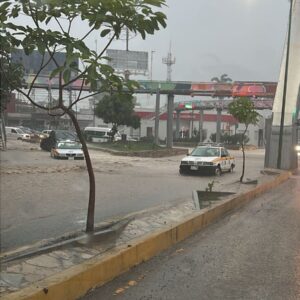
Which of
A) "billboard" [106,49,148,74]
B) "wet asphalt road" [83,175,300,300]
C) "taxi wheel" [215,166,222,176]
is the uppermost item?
"billboard" [106,49,148,74]

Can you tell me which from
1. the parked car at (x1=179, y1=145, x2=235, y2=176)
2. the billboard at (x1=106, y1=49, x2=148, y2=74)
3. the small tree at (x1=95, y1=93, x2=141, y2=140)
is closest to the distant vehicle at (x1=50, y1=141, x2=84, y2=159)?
the parked car at (x1=179, y1=145, x2=235, y2=176)

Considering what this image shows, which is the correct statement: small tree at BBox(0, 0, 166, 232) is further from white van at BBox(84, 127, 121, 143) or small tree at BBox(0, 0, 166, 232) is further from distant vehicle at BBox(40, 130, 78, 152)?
white van at BBox(84, 127, 121, 143)

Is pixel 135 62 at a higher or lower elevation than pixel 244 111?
higher

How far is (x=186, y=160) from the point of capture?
26.1 m

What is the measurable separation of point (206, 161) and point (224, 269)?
1843cm

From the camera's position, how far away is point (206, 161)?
2564 centimetres

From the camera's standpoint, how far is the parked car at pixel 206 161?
25609 mm

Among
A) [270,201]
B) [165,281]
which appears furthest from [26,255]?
[270,201]

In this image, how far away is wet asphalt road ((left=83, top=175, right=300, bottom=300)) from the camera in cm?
615

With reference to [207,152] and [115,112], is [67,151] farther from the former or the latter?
[115,112]

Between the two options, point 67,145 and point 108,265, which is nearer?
point 108,265

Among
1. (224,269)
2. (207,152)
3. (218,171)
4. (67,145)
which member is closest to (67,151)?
(67,145)

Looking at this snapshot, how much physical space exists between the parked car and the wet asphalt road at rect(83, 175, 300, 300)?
46.3 feet

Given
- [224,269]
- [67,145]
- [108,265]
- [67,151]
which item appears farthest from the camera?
[67,145]
